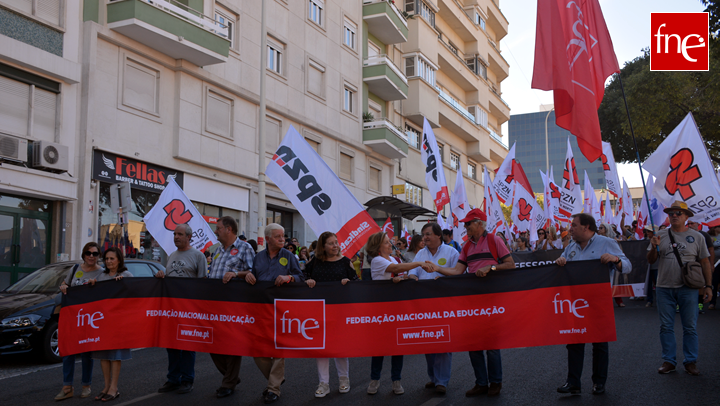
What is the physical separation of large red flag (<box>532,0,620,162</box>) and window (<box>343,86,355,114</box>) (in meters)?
21.3

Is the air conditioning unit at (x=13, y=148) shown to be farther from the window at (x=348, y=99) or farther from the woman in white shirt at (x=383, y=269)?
the window at (x=348, y=99)

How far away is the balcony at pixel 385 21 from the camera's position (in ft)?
102

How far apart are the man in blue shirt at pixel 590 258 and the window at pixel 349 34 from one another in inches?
947

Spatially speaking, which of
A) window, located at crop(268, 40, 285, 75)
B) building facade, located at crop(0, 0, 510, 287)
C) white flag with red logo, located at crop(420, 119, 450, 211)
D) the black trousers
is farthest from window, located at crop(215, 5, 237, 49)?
the black trousers

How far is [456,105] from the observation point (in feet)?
134

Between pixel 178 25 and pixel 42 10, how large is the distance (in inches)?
150

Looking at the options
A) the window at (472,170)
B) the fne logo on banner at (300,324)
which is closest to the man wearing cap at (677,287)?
the fne logo on banner at (300,324)

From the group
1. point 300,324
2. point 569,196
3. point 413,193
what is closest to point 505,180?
point 569,196

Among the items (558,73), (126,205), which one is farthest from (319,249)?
(126,205)

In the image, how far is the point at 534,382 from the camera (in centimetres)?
688

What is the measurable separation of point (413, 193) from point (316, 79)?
11.8 meters

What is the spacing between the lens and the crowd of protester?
635cm

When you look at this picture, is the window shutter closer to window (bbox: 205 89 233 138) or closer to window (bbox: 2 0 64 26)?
window (bbox: 2 0 64 26)

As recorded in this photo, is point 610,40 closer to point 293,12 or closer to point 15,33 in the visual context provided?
point 15,33
